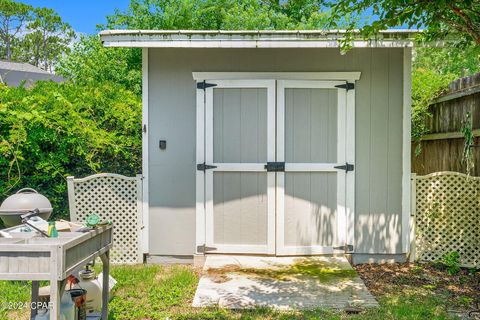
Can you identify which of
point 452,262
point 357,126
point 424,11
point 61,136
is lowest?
point 452,262

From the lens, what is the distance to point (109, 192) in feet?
16.8

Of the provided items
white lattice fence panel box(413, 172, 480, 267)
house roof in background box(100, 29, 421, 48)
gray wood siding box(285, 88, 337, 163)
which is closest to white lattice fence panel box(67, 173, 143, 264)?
house roof in background box(100, 29, 421, 48)

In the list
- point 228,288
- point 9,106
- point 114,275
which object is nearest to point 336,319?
point 228,288

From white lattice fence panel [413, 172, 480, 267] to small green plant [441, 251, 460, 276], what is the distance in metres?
0.06

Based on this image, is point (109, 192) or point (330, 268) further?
point (109, 192)

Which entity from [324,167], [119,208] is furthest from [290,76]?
[119,208]

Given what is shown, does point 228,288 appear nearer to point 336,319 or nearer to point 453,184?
point 336,319

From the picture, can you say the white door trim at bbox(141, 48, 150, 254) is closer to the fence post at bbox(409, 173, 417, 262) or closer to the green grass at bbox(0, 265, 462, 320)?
the green grass at bbox(0, 265, 462, 320)

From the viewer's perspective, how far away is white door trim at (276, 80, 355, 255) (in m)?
4.96

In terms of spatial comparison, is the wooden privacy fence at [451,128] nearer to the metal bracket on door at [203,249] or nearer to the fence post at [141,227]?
the metal bracket on door at [203,249]

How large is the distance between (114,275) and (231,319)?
160cm

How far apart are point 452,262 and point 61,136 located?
4.66 metres

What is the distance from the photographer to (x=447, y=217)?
492 cm

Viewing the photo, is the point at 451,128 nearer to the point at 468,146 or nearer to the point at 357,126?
the point at 468,146
